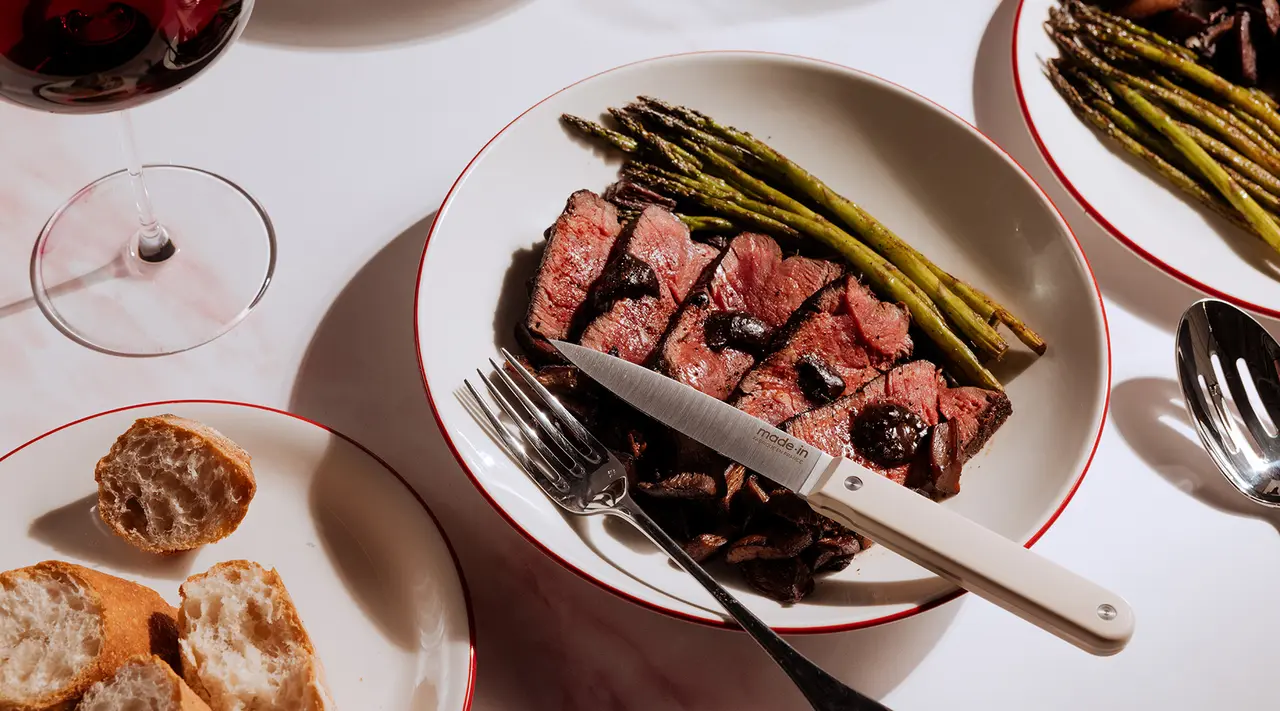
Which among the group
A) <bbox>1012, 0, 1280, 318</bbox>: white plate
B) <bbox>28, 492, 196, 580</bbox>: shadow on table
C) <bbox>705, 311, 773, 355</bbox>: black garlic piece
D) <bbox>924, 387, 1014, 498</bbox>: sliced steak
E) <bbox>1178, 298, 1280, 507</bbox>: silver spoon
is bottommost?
<bbox>28, 492, 196, 580</bbox>: shadow on table

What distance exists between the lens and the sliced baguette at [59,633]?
1.88 meters

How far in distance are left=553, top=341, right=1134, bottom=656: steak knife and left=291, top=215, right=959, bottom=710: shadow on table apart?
0.53m

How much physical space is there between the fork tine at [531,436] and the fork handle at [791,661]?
348mm

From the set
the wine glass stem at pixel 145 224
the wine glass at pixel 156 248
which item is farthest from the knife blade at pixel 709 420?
the wine glass stem at pixel 145 224

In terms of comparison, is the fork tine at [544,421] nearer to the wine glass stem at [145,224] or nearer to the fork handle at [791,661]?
the fork handle at [791,661]

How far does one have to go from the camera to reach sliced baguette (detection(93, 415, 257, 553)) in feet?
7.00

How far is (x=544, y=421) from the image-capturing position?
2387 mm

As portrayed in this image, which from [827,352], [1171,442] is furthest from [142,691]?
[1171,442]

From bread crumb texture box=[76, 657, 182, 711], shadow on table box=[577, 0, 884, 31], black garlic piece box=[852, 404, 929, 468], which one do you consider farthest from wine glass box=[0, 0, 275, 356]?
black garlic piece box=[852, 404, 929, 468]

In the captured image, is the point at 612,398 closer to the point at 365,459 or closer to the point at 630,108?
the point at 365,459

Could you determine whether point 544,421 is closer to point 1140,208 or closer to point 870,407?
point 870,407

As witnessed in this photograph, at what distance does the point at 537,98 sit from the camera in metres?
A: 3.33

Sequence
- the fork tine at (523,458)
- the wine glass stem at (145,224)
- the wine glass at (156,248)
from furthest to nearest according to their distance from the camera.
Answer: the wine glass stem at (145,224) < the fork tine at (523,458) < the wine glass at (156,248)

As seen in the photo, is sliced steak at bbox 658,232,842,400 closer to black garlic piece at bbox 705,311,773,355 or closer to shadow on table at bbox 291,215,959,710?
black garlic piece at bbox 705,311,773,355
